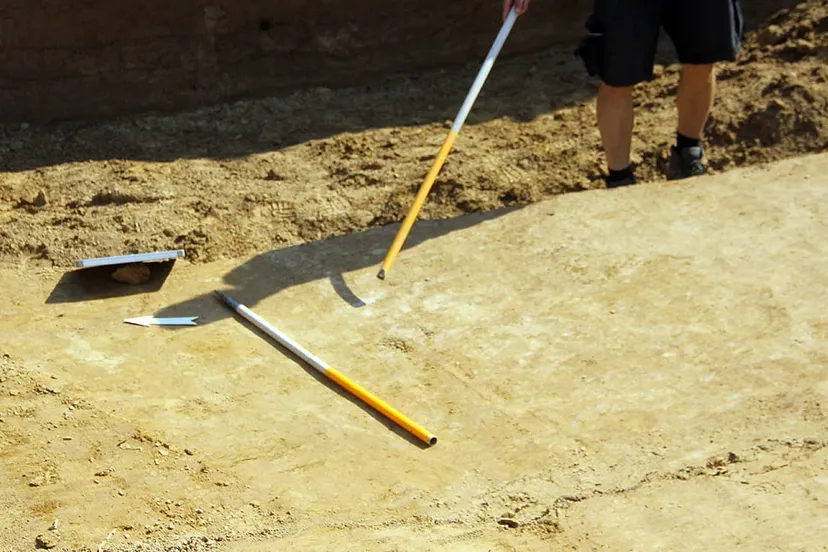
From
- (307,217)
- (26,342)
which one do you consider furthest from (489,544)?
(307,217)

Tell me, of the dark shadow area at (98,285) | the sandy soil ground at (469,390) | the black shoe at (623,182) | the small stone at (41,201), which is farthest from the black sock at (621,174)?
the small stone at (41,201)

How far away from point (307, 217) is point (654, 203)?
53.5 inches

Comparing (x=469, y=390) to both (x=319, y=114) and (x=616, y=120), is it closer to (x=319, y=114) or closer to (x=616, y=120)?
(x=616, y=120)

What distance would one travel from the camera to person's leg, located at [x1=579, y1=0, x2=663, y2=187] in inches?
169

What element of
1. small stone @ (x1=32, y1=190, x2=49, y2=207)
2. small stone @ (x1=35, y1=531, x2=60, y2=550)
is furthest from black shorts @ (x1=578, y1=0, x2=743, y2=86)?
small stone @ (x1=35, y1=531, x2=60, y2=550)

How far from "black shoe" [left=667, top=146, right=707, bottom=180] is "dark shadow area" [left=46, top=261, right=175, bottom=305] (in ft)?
6.84

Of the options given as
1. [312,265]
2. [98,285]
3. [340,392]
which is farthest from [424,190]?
[98,285]

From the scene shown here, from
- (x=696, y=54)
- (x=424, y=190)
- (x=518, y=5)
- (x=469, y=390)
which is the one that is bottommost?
(x=469, y=390)

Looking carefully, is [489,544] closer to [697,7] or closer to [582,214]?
[582,214]

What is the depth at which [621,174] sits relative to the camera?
459 centimetres

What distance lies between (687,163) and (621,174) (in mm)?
300

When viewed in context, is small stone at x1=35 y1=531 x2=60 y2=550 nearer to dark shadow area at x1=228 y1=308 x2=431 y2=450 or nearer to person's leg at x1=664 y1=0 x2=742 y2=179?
dark shadow area at x1=228 y1=308 x2=431 y2=450

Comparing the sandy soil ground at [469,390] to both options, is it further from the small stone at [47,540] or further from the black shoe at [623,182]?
the black shoe at [623,182]

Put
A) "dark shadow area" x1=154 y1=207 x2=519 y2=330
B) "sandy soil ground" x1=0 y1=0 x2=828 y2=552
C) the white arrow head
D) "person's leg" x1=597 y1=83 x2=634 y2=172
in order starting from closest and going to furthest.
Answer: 1. "sandy soil ground" x1=0 y1=0 x2=828 y2=552
2. the white arrow head
3. "dark shadow area" x1=154 y1=207 x2=519 y2=330
4. "person's leg" x1=597 y1=83 x2=634 y2=172
